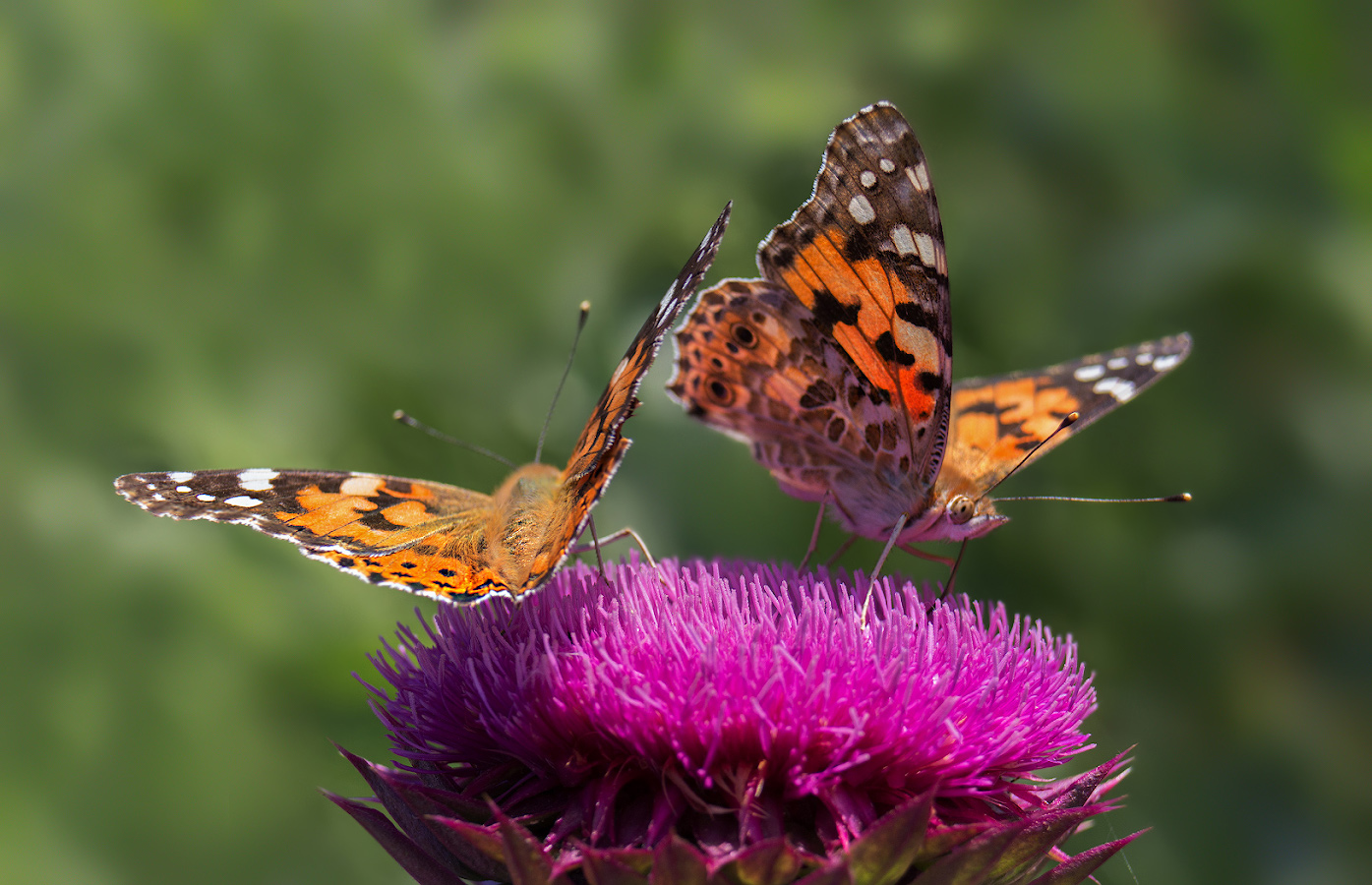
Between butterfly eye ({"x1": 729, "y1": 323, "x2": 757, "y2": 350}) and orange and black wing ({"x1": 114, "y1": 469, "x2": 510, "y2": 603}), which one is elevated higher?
butterfly eye ({"x1": 729, "y1": 323, "x2": 757, "y2": 350})

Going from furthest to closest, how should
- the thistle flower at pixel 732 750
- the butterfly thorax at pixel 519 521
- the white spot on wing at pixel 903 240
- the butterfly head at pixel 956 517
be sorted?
1. the butterfly head at pixel 956 517
2. the white spot on wing at pixel 903 240
3. the butterfly thorax at pixel 519 521
4. the thistle flower at pixel 732 750

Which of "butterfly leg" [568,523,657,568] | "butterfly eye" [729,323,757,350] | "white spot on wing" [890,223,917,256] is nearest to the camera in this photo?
"butterfly leg" [568,523,657,568]

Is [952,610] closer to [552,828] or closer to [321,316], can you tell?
[552,828]

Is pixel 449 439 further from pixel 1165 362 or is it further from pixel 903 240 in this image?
pixel 1165 362

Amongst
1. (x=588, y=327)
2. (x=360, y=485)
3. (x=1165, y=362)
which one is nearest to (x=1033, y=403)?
(x=1165, y=362)

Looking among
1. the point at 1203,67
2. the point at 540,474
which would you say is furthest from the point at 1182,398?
the point at 540,474

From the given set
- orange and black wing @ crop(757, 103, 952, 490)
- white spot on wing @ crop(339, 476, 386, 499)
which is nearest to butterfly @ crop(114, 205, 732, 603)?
white spot on wing @ crop(339, 476, 386, 499)

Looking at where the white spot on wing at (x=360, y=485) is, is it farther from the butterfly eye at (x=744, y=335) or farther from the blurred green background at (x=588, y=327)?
the blurred green background at (x=588, y=327)

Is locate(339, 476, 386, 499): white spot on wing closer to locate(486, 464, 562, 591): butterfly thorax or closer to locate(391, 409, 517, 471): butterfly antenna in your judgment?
locate(391, 409, 517, 471): butterfly antenna

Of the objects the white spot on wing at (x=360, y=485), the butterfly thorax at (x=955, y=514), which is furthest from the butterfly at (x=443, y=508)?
the butterfly thorax at (x=955, y=514)
